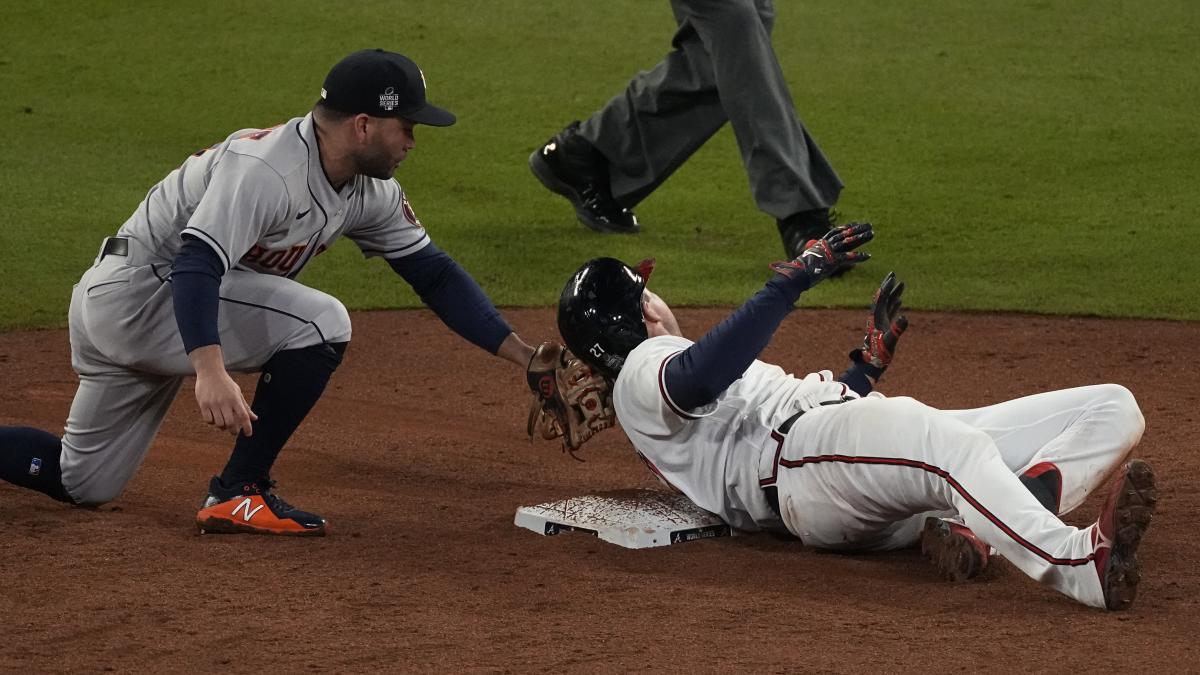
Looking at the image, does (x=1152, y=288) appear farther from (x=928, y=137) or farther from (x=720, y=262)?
(x=928, y=137)

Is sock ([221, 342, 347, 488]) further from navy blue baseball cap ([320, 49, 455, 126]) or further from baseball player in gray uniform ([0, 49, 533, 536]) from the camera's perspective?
navy blue baseball cap ([320, 49, 455, 126])

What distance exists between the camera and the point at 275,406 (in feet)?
12.6

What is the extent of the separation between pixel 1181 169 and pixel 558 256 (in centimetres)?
340

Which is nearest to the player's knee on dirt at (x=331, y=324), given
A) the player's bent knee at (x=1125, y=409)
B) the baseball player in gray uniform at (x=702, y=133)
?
the player's bent knee at (x=1125, y=409)

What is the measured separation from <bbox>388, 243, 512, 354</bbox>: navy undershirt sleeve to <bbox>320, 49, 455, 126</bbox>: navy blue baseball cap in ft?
1.76

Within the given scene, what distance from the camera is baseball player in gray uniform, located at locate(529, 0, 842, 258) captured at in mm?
6660

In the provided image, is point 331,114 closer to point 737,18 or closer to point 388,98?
point 388,98

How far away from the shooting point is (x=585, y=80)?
10.0 metres

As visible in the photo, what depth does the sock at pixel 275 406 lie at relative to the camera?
383 cm

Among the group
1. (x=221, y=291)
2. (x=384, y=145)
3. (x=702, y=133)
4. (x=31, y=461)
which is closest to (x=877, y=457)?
(x=384, y=145)

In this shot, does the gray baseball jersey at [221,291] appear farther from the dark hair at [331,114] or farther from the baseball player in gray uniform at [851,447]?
the baseball player in gray uniform at [851,447]

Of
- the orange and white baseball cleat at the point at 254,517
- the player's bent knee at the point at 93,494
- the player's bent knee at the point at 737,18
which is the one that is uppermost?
the player's bent knee at the point at 737,18

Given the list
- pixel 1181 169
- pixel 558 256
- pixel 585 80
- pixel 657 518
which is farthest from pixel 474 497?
pixel 585 80

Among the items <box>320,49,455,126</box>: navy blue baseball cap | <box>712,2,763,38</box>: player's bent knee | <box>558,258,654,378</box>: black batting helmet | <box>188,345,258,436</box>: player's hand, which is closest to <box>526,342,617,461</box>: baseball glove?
<box>558,258,654,378</box>: black batting helmet
